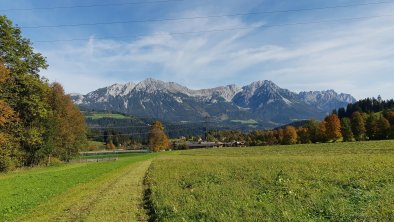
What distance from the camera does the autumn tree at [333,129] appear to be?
467 ft

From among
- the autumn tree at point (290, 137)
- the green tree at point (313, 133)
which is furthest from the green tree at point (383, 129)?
the autumn tree at point (290, 137)

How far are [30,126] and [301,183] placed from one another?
A: 56.3m

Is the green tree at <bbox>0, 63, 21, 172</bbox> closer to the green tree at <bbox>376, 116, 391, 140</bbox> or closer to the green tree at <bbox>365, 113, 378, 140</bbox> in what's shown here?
the green tree at <bbox>376, 116, 391, 140</bbox>

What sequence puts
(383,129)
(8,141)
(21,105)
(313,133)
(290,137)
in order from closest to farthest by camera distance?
(8,141) < (21,105) < (383,129) < (313,133) < (290,137)

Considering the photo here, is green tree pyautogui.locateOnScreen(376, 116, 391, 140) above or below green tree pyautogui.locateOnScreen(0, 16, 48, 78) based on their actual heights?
below

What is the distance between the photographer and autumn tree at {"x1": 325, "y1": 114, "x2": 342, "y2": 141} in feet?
467

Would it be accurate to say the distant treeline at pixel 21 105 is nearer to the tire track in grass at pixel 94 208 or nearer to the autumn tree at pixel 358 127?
the tire track in grass at pixel 94 208

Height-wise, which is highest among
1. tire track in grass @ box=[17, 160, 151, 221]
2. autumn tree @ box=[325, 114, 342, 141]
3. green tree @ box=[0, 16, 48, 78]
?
green tree @ box=[0, 16, 48, 78]

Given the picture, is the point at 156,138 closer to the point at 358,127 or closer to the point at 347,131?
the point at 347,131

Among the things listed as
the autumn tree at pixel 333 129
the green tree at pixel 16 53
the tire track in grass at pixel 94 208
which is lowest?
the tire track in grass at pixel 94 208

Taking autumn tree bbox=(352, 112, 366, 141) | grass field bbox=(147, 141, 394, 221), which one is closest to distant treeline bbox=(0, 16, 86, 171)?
grass field bbox=(147, 141, 394, 221)

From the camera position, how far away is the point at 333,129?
470 feet

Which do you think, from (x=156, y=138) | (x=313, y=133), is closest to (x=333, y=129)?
(x=313, y=133)

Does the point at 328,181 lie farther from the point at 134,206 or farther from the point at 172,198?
the point at 134,206
